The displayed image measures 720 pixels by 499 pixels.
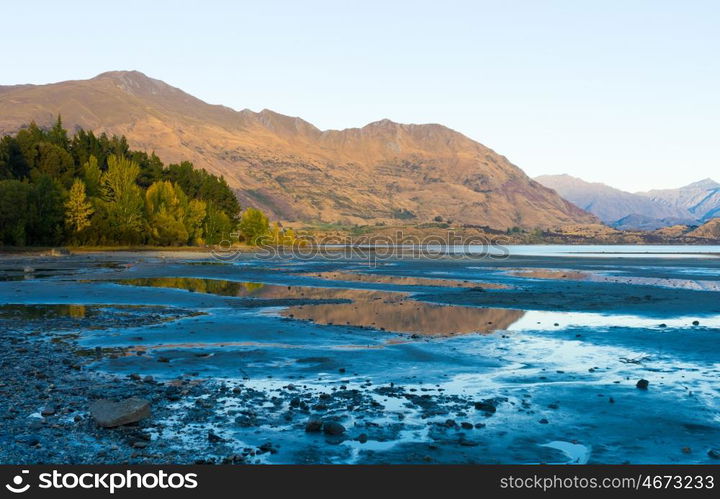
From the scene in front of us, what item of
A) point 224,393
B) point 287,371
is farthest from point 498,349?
point 224,393

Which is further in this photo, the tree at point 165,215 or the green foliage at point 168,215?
the green foliage at point 168,215

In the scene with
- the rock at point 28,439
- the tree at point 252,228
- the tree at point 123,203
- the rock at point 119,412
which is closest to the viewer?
the rock at point 28,439

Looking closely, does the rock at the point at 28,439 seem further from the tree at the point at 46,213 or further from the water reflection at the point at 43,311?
the tree at the point at 46,213

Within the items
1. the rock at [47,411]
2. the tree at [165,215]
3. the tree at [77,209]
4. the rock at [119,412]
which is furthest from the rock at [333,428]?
the tree at [165,215]

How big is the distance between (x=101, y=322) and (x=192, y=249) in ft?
375

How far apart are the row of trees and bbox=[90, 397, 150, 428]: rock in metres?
97.3

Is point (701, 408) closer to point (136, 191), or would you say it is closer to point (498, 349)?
point (498, 349)

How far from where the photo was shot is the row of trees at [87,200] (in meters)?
102

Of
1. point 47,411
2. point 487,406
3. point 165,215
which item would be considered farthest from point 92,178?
point 487,406

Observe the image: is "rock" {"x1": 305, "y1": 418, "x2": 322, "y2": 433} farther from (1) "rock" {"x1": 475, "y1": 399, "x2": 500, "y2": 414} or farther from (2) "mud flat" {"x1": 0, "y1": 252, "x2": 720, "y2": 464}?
(1) "rock" {"x1": 475, "y1": 399, "x2": 500, "y2": 414}

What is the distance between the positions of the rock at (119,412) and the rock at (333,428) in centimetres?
404

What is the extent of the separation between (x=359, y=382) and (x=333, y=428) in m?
5.13

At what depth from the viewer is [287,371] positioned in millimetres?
18891

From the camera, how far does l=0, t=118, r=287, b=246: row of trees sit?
102m
